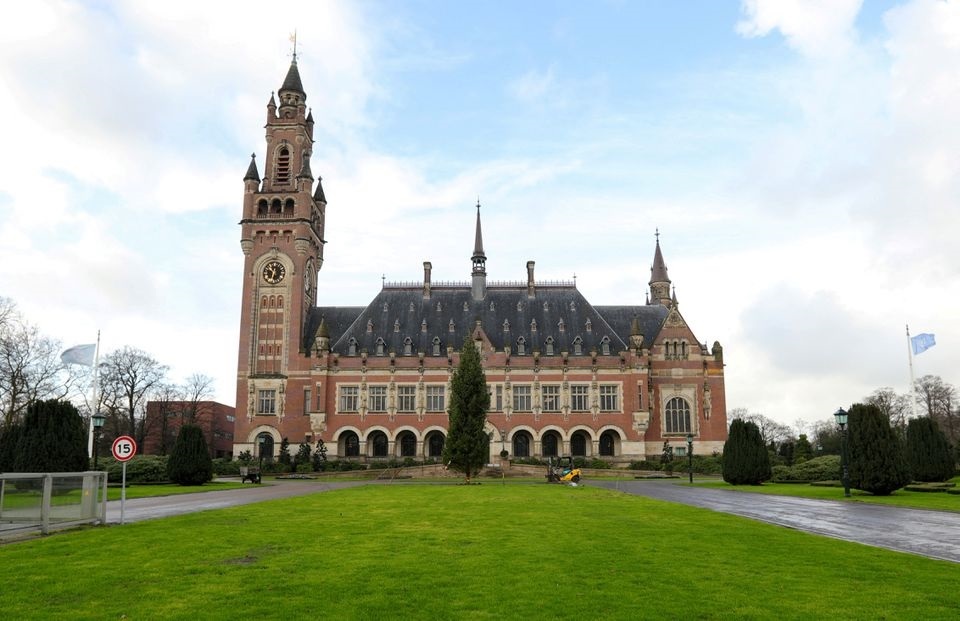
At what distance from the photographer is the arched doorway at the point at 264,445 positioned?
68637 mm

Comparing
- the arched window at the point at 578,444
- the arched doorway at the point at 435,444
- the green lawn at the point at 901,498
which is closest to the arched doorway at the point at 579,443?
the arched window at the point at 578,444

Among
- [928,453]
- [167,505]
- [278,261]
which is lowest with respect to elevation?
[167,505]

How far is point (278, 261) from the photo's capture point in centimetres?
7188

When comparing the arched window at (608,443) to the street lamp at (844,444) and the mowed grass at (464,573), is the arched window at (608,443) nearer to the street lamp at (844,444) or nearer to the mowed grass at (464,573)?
the street lamp at (844,444)

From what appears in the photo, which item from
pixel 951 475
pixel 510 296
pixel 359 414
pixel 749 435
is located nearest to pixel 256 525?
pixel 749 435

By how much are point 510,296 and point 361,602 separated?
6590 centimetres

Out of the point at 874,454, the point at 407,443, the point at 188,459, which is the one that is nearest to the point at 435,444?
the point at 407,443

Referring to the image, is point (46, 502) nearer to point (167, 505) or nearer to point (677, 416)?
point (167, 505)

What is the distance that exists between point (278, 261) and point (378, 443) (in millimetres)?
21226

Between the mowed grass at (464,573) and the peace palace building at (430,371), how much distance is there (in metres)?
49.0

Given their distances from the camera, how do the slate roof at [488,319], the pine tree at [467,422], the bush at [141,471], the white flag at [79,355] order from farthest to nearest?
the slate roof at [488,319] < the white flag at [79,355] < the bush at [141,471] < the pine tree at [467,422]

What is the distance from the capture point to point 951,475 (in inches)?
1622

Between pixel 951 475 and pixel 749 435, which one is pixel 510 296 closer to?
pixel 749 435

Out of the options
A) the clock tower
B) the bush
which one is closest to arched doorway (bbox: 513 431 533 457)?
the clock tower
